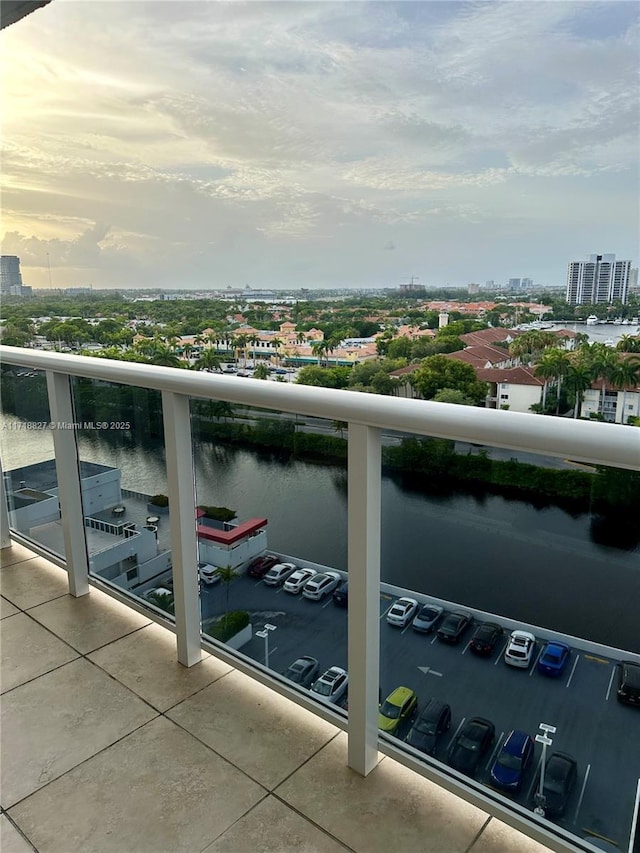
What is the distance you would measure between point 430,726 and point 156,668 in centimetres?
112

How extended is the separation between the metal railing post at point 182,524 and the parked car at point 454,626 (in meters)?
1.05

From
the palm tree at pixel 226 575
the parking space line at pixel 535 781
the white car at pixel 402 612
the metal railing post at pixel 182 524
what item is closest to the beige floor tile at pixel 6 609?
the metal railing post at pixel 182 524

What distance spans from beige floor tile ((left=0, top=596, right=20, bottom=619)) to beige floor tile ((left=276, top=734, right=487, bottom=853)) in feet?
5.34

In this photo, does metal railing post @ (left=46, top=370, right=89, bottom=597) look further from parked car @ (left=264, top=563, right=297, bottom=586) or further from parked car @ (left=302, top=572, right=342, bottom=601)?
parked car @ (left=302, top=572, right=342, bottom=601)

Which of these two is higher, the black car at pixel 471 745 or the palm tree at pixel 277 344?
the palm tree at pixel 277 344

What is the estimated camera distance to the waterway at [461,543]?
1.26m

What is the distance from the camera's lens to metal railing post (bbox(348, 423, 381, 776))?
1.58 m

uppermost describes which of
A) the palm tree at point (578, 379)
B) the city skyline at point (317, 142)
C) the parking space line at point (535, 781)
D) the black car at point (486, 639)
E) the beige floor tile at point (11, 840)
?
the city skyline at point (317, 142)

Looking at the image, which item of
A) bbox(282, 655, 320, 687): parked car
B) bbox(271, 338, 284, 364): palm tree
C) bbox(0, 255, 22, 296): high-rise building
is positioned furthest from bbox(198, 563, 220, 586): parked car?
bbox(0, 255, 22, 296): high-rise building

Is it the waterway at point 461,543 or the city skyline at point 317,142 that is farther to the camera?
the city skyline at point 317,142

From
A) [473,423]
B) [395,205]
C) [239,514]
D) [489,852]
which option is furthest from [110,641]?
[395,205]

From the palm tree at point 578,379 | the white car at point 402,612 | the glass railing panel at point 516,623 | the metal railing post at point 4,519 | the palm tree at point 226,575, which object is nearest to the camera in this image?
the glass railing panel at point 516,623

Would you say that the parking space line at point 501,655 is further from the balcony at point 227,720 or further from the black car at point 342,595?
the black car at point 342,595

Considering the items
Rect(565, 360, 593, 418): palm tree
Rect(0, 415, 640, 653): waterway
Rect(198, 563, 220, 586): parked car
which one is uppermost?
Rect(565, 360, 593, 418): palm tree
